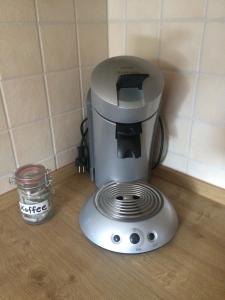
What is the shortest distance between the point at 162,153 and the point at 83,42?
0.40m

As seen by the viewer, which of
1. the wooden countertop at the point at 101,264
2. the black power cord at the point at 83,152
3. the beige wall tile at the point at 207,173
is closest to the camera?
the wooden countertop at the point at 101,264

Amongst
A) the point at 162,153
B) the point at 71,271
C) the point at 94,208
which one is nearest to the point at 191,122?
the point at 162,153

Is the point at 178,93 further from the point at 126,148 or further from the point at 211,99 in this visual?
the point at 126,148

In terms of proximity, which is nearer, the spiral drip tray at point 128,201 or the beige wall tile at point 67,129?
the spiral drip tray at point 128,201

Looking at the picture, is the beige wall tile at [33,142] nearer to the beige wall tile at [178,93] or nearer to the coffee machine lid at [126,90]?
the coffee machine lid at [126,90]

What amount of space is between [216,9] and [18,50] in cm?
45

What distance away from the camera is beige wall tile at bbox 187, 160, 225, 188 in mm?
705

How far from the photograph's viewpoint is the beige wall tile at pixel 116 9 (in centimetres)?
74

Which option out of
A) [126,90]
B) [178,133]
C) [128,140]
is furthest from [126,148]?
[178,133]

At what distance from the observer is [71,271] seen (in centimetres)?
53

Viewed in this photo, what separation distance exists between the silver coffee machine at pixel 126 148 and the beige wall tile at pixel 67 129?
0.13 m

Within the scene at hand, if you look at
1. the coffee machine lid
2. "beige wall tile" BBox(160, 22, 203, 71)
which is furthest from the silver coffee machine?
"beige wall tile" BBox(160, 22, 203, 71)

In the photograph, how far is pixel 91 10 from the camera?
0.73 metres

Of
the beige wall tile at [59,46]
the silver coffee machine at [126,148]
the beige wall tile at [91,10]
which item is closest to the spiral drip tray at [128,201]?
the silver coffee machine at [126,148]
